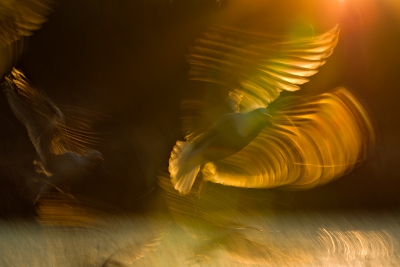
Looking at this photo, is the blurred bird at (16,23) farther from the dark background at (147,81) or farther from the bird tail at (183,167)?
the bird tail at (183,167)

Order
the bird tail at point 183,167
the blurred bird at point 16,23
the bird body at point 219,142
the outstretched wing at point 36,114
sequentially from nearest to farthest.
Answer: the bird body at point 219,142 < the bird tail at point 183,167 < the outstretched wing at point 36,114 < the blurred bird at point 16,23

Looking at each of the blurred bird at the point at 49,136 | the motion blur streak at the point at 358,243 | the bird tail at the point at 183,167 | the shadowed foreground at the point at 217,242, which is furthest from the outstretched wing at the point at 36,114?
the motion blur streak at the point at 358,243

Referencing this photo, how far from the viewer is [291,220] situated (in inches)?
136

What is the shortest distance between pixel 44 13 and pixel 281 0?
194 centimetres

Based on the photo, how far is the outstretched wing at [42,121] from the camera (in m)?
3.49

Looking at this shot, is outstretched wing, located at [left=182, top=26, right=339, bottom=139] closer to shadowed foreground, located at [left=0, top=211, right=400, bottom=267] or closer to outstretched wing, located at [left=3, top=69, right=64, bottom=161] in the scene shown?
shadowed foreground, located at [left=0, top=211, right=400, bottom=267]

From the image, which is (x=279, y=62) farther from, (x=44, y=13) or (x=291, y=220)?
(x=44, y=13)

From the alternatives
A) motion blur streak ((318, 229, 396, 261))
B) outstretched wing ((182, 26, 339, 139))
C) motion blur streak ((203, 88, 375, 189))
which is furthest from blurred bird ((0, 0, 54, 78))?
motion blur streak ((318, 229, 396, 261))

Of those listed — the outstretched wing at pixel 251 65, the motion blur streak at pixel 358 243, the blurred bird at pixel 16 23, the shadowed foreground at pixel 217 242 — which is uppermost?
the outstretched wing at pixel 251 65

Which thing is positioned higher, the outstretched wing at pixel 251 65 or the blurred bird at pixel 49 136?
the outstretched wing at pixel 251 65

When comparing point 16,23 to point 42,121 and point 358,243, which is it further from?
point 358,243

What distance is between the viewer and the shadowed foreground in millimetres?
3014

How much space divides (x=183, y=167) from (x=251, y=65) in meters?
0.89

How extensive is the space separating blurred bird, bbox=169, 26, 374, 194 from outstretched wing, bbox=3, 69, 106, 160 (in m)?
0.81
